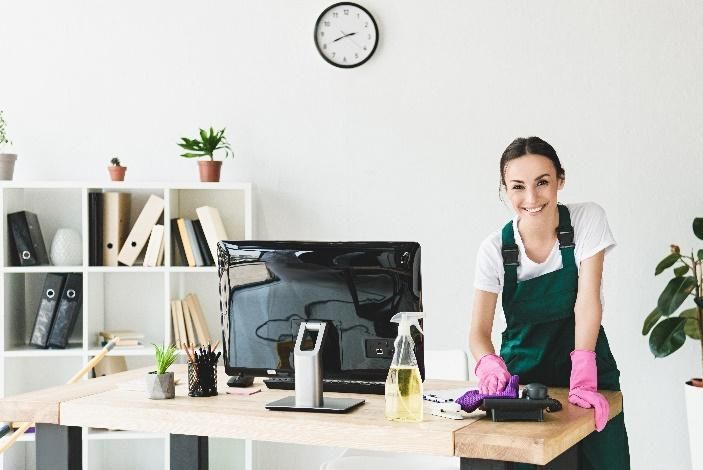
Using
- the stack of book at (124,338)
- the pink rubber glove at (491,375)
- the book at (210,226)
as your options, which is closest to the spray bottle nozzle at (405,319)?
the pink rubber glove at (491,375)

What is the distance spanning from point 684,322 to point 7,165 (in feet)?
9.87

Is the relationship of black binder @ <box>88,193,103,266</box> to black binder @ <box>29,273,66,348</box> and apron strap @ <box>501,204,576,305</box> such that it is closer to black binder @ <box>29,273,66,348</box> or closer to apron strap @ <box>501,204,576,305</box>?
black binder @ <box>29,273,66,348</box>

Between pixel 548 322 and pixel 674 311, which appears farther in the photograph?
pixel 674 311

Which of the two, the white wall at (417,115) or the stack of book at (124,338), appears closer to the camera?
the white wall at (417,115)

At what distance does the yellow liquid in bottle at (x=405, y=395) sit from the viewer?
203 centimetres

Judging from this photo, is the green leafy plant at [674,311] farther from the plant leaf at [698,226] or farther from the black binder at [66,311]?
the black binder at [66,311]

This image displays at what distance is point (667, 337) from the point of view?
3.76 metres

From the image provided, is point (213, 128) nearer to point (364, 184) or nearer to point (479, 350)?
point (364, 184)

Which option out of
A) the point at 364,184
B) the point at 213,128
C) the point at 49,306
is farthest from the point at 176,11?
the point at 49,306

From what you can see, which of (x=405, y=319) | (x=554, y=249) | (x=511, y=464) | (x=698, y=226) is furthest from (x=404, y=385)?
(x=698, y=226)

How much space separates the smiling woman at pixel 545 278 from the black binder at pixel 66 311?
2265mm

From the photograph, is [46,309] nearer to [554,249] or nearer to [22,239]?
[22,239]

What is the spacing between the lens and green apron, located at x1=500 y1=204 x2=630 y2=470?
99.5 inches

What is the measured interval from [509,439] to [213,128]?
2.89m
